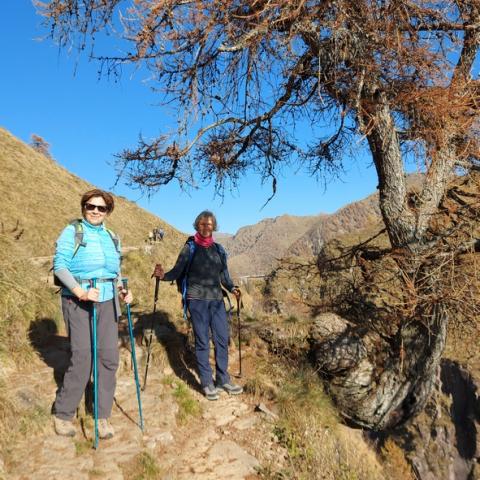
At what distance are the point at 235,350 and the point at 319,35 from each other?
5.65 metres

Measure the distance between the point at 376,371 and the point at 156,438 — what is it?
4.51m

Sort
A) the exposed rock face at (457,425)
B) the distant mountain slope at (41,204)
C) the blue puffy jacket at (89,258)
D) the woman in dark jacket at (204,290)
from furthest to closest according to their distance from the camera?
the exposed rock face at (457,425) → the distant mountain slope at (41,204) → the woman in dark jacket at (204,290) → the blue puffy jacket at (89,258)

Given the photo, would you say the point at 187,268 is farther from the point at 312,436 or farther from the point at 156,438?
the point at 312,436

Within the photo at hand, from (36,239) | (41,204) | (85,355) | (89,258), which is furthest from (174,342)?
(41,204)

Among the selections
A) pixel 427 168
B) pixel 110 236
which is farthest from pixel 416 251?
pixel 110 236

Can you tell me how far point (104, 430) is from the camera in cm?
417

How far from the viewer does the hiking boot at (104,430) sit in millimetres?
4145

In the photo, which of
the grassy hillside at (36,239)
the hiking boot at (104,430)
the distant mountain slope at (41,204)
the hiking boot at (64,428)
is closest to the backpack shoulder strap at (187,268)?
the hiking boot at (104,430)

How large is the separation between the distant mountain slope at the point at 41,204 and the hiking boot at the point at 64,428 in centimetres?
904

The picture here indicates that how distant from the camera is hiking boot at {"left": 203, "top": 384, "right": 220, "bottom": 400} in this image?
5371 mm

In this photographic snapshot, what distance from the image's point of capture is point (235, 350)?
302 inches

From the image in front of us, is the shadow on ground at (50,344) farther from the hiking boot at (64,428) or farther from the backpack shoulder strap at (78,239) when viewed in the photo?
the backpack shoulder strap at (78,239)

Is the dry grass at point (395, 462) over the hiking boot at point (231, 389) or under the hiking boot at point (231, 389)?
under

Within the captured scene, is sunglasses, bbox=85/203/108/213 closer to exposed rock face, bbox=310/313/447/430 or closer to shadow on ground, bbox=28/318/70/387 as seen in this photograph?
shadow on ground, bbox=28/318/70/387
